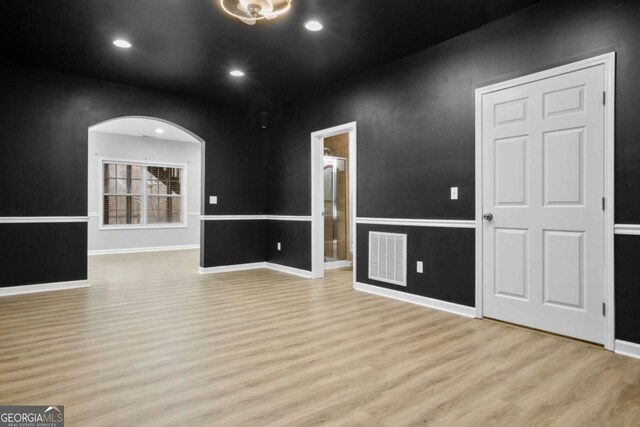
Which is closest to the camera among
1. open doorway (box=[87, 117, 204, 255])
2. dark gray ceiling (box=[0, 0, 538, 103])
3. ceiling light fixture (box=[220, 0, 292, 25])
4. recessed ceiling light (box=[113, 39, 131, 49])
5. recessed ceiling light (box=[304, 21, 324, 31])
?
ceiling light fixture (box=[220, 0, 292, 25])

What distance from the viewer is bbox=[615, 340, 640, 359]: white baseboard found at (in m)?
2.46

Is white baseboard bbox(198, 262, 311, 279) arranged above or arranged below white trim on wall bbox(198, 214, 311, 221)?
below

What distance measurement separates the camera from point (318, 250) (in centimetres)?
537

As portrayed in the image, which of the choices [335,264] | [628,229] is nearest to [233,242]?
[335,264]

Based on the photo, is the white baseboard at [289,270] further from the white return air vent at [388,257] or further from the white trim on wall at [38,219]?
the white trim on wall at [38,219]

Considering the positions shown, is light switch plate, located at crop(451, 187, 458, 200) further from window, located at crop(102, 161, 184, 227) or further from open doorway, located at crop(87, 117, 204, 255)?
window, located at crop(102, 161, 184, 227)

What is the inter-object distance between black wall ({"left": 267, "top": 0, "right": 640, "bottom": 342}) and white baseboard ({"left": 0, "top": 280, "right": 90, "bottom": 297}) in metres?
3.17

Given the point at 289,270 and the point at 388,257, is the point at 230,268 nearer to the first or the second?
the point at 289,270

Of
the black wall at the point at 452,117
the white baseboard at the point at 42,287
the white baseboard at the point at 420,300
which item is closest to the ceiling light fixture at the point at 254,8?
the black wall at the point at 452,117

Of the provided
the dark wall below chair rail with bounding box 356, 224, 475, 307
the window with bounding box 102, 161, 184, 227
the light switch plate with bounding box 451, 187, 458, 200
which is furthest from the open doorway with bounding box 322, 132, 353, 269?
the window with bounding box 102, 161, 184, 227

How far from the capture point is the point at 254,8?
267cm

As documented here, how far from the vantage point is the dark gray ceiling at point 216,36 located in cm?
305

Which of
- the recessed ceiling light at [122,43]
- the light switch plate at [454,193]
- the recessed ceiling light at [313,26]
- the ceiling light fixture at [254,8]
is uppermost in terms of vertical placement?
the recessed ceiling light at [313,26]

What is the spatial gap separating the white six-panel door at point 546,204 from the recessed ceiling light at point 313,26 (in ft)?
5.49
